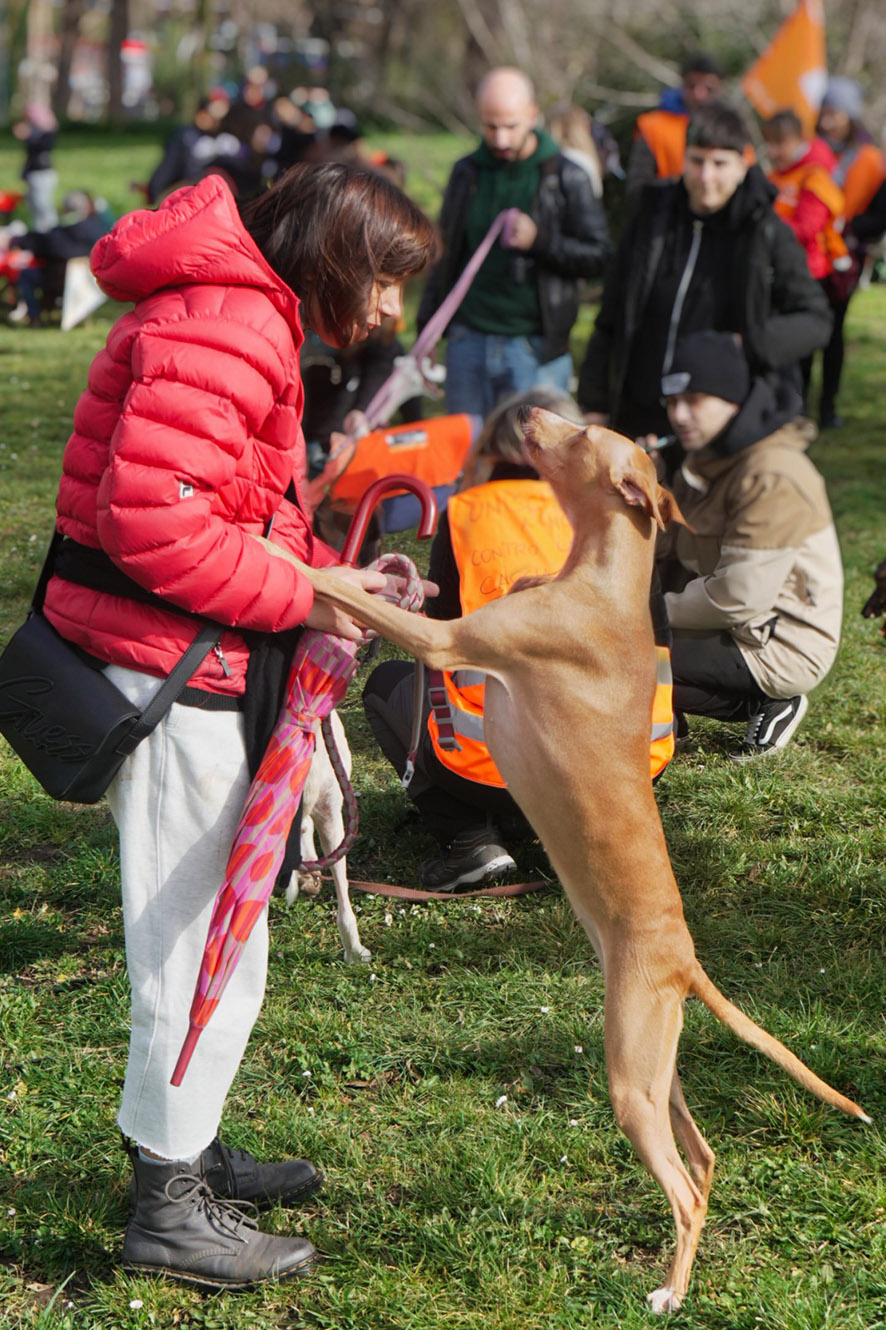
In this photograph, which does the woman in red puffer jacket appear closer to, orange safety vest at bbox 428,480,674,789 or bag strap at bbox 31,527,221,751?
bag strap at bbox 31,527,221,751

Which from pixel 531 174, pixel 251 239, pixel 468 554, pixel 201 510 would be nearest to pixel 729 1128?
pixel 468 554

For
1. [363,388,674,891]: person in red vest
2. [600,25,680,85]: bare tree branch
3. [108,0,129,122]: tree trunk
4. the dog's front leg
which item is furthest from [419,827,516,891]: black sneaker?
[108,0,129,122]: tree trunk

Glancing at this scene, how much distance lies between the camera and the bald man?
263 inches

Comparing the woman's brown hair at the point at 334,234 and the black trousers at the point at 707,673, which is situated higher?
the woman's brown hair at the point at 334,234

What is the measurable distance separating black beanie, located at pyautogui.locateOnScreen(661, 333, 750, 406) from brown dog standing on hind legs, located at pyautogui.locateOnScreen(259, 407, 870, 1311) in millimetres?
2095

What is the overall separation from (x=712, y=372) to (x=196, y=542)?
3.03 m

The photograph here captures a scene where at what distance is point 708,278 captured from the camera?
594cm

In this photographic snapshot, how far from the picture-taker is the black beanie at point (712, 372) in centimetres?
465

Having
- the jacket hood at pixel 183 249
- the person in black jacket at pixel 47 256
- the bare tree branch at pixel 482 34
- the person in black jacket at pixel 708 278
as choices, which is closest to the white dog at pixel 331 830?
the jacket hood at pixel 183 249

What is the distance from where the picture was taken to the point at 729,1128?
309cm

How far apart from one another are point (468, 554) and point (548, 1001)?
1277 millimetres

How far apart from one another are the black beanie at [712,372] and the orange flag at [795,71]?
8194 mm

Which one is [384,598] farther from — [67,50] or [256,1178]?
[67,50]

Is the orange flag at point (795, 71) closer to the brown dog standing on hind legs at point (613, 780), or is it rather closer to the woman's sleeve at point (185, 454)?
the brown dog standing on hind legs at point (613, 780)
